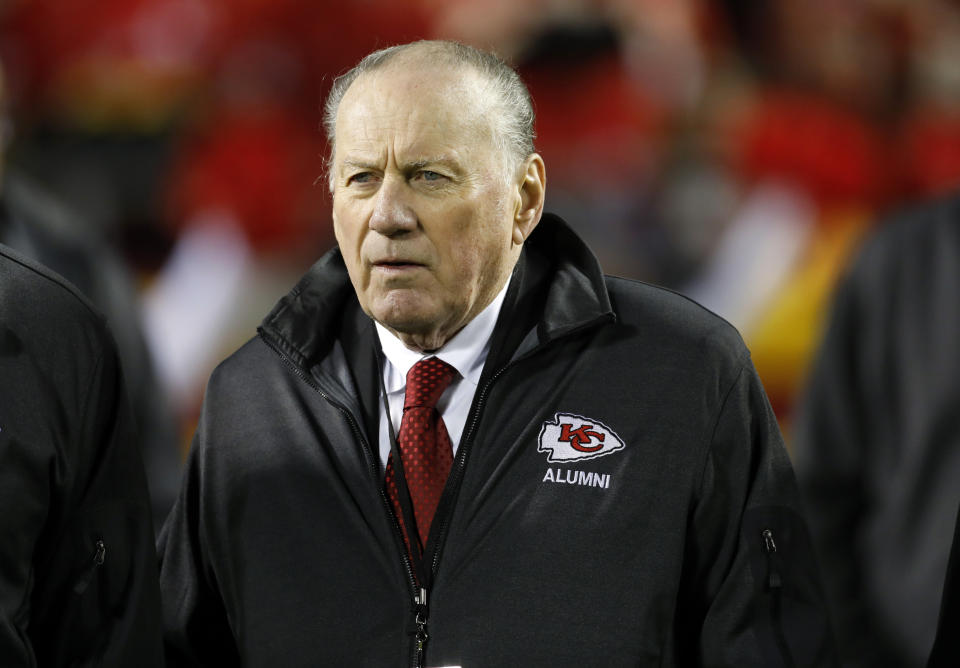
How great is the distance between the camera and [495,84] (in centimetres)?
197

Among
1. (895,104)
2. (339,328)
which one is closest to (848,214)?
(895,104)

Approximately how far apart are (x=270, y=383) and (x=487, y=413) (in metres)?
0.33

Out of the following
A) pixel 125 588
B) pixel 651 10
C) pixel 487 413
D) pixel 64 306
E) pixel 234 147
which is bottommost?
pixel 125 588

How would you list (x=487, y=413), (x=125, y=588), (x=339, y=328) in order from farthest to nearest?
(x=339, y=328) → (x=487, y=413) → (x=125, y=588)

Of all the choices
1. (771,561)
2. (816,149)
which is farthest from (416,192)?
(816,149)

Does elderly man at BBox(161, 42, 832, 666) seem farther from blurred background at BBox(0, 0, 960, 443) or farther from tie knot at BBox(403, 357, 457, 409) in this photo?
blurred background at BBox(0, 0, 960, 443)

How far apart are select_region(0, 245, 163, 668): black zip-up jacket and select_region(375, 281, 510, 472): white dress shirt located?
37cm

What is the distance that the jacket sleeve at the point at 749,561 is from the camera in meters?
1.82

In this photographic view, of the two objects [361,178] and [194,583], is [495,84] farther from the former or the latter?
[194,583]

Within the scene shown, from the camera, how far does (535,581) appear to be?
1.84 m

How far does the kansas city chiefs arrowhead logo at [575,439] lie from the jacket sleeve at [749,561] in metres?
0.13

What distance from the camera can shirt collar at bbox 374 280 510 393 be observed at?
6.60 ft

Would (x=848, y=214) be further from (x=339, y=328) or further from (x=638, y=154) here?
(x=339, y=328)

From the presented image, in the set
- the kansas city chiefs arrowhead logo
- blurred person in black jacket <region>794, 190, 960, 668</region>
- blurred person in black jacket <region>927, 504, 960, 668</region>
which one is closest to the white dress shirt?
the kansas city chiefs arrowhead logo
